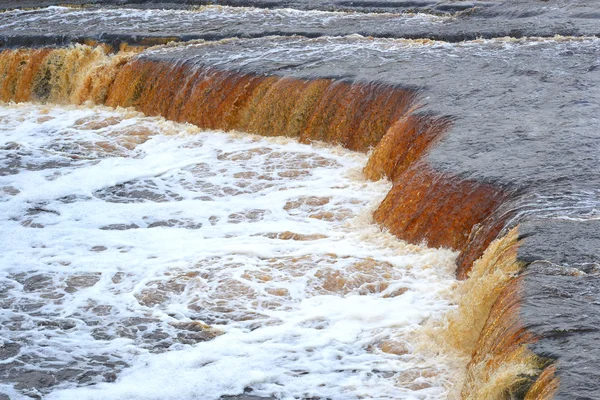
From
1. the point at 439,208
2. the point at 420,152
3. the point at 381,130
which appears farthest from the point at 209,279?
the point at 381,130

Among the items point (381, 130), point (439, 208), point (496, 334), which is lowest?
point (496, 334)

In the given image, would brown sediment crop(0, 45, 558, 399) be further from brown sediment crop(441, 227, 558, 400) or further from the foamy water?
the foamy water

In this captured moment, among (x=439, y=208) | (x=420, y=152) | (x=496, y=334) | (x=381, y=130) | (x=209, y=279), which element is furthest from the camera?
(x=381, y=130)

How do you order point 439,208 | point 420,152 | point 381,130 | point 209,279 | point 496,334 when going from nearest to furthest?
1. point 496,334
2. point 209,279
3. point 439,208
4. point 420,152
5. point 381,130

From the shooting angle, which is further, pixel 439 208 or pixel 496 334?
pixel 439 208

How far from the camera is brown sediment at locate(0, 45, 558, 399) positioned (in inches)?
207

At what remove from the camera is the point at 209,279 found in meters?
7.49

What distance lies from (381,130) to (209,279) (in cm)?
372

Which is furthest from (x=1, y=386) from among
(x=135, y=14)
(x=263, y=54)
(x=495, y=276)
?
(x=135, y=14)

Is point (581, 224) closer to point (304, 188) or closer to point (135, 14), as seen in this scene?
point (304, 188)

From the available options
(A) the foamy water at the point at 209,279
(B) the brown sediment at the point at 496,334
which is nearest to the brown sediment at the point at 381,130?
(B) the brown sediment at the point at 496,334

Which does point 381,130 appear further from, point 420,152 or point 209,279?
point 209,279

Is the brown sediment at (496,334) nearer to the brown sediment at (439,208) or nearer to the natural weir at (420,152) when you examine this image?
the natural weir at (420,152)

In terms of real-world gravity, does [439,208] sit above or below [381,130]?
below
